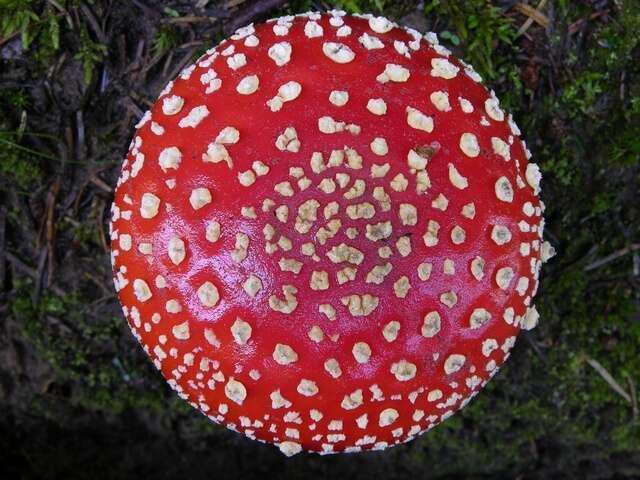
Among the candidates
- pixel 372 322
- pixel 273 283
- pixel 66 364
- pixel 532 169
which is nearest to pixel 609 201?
pixel 532 169

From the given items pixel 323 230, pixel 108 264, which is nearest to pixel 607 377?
pixel 323 230

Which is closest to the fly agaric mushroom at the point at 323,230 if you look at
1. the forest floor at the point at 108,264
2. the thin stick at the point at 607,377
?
the forest floor at the point at 108,264

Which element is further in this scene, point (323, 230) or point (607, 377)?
point (607, 377)

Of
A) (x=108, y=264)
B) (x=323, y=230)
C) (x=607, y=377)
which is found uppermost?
(x=323, y=230)

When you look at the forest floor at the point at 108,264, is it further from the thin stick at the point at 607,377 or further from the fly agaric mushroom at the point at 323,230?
the fly agaric mushroom at the point at 323,230

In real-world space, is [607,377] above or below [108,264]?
below

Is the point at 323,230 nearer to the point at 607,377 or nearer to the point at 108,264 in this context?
the point at 108,264
